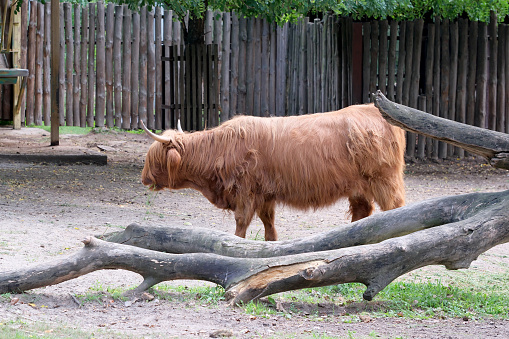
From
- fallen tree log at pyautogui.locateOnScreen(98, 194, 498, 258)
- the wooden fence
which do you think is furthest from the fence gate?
fallen tree log at pyautogui.locateOnScreen(98, 194, 498, 258)

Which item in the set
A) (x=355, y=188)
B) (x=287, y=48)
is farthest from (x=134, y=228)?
(x=287, y=48)

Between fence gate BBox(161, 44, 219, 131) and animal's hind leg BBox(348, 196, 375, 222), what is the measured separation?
723 cm

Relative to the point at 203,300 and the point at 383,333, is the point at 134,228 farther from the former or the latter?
the point at 383,333

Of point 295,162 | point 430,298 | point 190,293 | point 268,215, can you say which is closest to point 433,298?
point 430,298

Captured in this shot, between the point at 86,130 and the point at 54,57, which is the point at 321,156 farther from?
the point at 86,130

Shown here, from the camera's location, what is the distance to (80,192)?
8836 mm

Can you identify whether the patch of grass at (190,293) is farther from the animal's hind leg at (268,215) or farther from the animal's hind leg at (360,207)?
the animal's hind leg at (360,207)

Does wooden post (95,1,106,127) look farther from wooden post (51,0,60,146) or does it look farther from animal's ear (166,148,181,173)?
animal's ear (166,148,181,173)

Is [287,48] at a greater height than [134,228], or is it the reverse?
[287,48]

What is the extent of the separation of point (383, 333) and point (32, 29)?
41.1ft

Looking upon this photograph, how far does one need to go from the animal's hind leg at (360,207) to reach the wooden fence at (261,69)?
6223 millimetres

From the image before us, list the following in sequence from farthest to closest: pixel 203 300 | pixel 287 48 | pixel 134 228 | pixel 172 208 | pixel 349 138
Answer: pixel 287 48
pixel 172 208
pixel 349 138
pixel 134 228
pixel 203 300

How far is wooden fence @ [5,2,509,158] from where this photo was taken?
1250cm

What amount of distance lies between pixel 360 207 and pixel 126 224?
2640 millimetres
